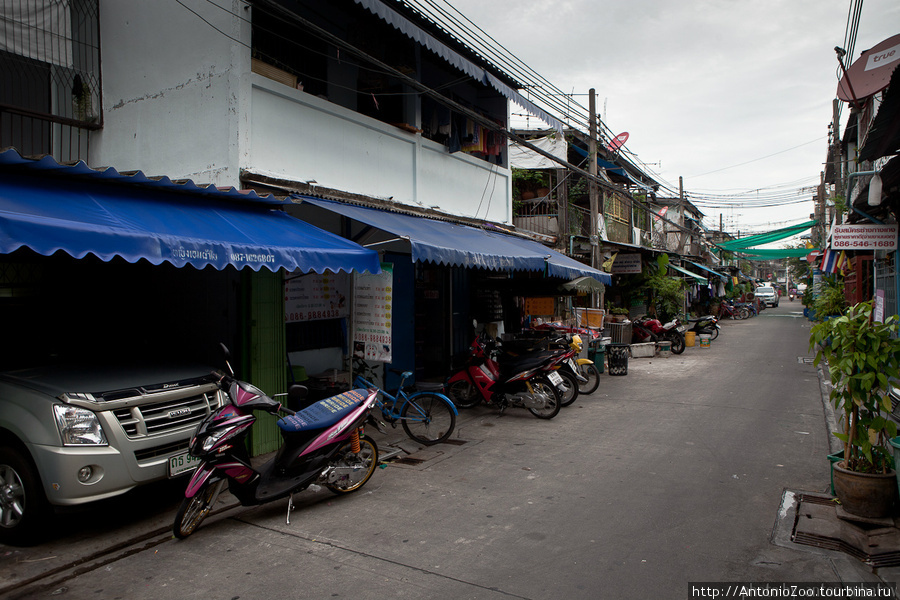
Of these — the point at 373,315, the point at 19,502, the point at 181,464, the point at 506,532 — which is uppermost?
the point at 373,315

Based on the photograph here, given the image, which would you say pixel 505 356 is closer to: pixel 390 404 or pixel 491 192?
pixel 390 404

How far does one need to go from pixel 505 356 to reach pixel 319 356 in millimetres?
3090

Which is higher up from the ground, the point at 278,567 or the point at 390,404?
the point at 390,404

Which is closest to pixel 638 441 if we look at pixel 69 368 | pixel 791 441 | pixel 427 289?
pixel 791 441

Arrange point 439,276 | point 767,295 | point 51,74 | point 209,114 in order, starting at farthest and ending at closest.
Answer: point 767,295
point 439,276
point 51,74
point 209,114

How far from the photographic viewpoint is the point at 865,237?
8.51m

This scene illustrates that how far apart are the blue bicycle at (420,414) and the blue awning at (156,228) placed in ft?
6.29

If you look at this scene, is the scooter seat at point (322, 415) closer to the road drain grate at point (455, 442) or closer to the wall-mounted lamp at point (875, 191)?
the road drain grate at point (455, 442)

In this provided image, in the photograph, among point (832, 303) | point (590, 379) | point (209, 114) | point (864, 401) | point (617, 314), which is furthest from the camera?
point (617, 314)

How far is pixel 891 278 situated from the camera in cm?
928

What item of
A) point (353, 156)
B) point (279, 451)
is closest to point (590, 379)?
point (353, 156)

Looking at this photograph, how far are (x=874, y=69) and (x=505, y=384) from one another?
6140mm

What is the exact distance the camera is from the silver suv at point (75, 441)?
4.26 metres

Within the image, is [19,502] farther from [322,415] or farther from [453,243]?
[453,243]
